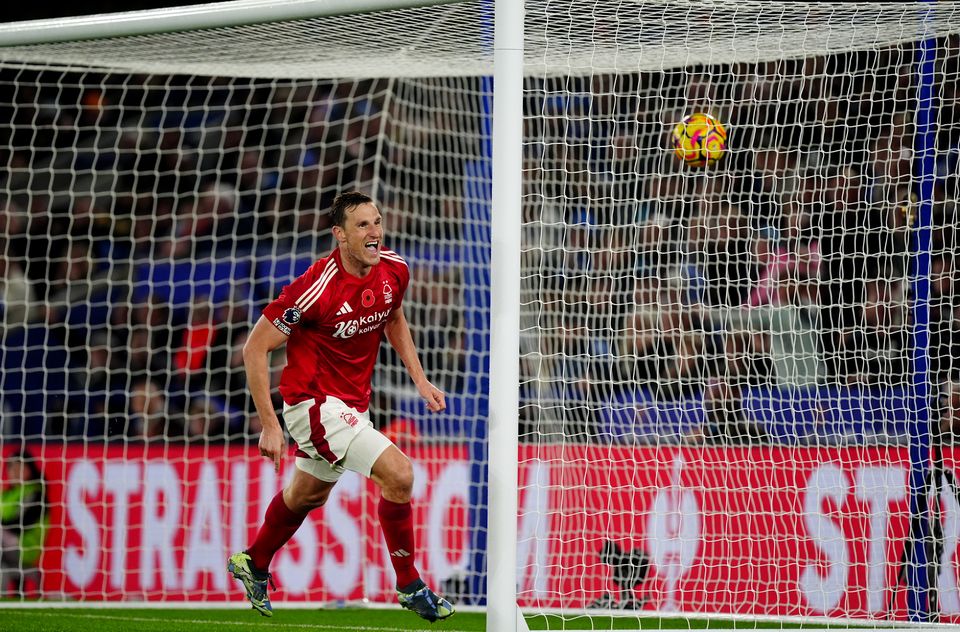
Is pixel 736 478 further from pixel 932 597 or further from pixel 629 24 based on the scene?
pixel 629 24

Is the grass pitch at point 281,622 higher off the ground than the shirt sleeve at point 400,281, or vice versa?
the shirt sleeve at point 400,281

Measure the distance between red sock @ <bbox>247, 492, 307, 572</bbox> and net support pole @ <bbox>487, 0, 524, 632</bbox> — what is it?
129 centimetres

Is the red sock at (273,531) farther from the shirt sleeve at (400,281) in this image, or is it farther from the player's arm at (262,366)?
the shirt sleeve at (400,281)

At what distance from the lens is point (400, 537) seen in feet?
16.8

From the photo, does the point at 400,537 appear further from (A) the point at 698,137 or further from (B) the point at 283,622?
(A) the point at 698,137

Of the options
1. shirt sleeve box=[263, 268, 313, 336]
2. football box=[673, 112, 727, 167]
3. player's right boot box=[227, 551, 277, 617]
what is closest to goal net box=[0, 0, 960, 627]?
football box=[673, 112, 727, 167]

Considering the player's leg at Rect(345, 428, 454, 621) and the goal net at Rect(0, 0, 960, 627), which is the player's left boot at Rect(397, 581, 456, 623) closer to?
the player's leg at Rect(345, 428, 454, 621)

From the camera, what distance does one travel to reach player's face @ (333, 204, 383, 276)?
5.12 metres

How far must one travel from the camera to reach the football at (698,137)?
645 centimetres

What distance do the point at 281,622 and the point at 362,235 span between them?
2625 millimetres

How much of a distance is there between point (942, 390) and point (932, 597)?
53.5 inches

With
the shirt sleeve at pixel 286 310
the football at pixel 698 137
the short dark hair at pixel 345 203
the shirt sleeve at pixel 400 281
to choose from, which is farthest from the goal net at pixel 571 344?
the shirt sleeve at pixel 286 310

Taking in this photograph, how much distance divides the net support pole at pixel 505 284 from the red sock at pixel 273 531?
51.0 inches

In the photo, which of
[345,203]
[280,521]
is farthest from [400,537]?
[345,203]
